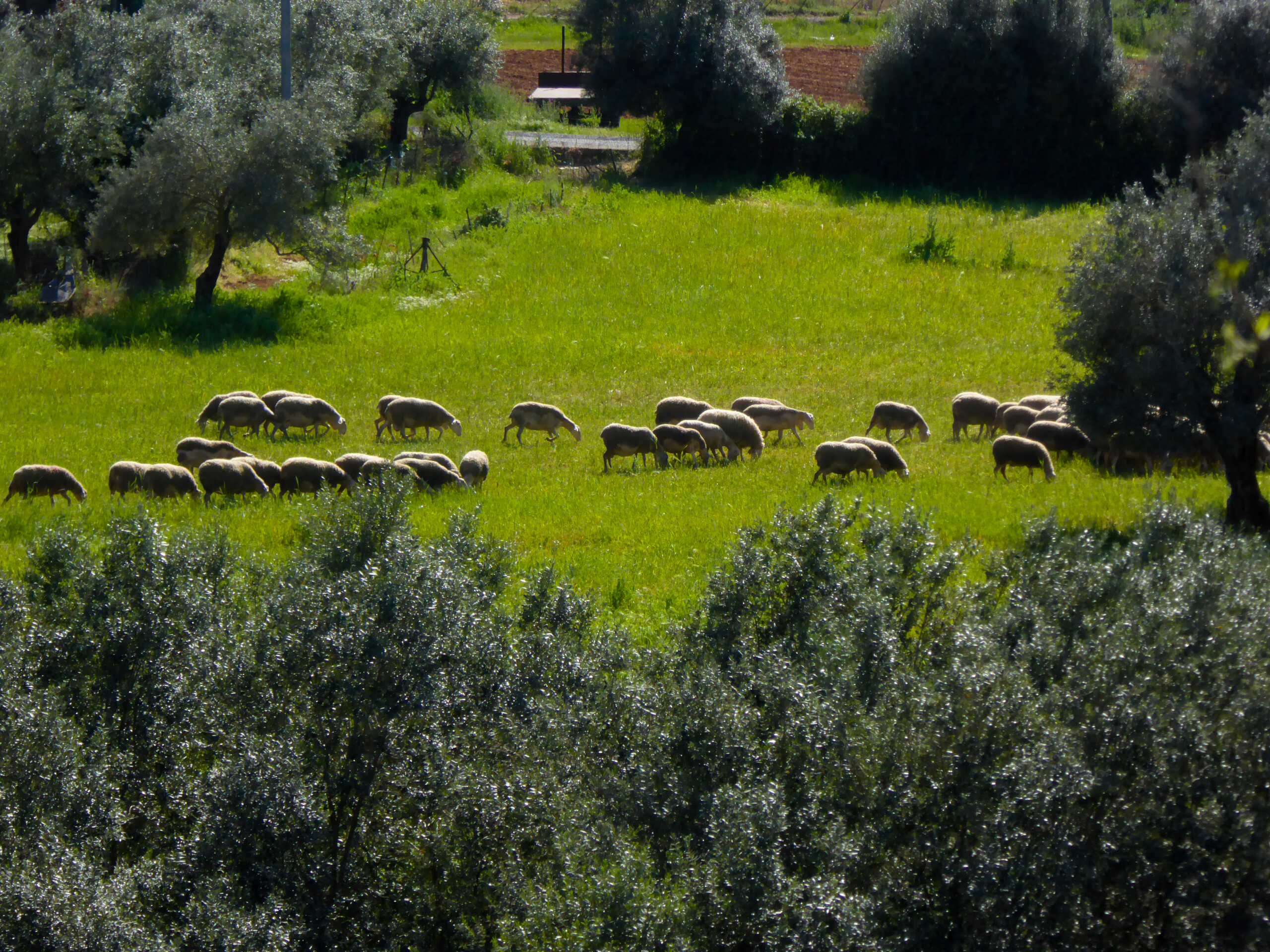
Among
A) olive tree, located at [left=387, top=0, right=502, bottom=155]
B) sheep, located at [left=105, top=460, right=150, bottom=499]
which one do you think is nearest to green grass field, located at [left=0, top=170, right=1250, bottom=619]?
sheep, located at [left=105, top=460, right=150, bottom=499]

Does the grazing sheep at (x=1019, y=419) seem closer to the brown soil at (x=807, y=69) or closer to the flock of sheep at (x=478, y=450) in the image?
the flock of sheep at (x=478, y=450)

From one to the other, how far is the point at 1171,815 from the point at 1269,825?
1.53 ft

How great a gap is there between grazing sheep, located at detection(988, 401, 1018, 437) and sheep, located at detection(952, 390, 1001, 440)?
0.04 meters

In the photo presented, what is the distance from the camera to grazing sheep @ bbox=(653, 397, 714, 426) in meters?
21.7

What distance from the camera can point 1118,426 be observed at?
1531 cm

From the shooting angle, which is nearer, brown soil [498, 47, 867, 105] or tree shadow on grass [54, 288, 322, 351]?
tree shadow on grass [54, 288, 322, 351]

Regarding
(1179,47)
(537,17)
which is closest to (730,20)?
(1179,47)

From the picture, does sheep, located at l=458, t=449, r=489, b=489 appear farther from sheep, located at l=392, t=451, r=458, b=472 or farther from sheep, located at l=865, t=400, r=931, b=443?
sheep, located at l=865, t=400, r=931, b=443

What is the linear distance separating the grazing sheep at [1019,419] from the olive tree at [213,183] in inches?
706

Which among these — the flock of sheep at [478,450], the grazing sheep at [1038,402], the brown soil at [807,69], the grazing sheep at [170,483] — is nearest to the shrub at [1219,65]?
the brown soil at [807,69]

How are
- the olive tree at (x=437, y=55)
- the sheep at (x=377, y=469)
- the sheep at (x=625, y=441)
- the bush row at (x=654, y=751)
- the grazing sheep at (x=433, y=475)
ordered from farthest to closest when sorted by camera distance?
the olive tree at (x=437, y=55) < the sheep at (x=625, y=441) < the grazing sheep at (x=433, y=475) < the sheep at (x=377, y=469) < the bush row at (x=654, y=751)

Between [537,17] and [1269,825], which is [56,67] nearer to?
[1269,825]

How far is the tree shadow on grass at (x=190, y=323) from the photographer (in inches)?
1110

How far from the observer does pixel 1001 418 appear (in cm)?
2088
